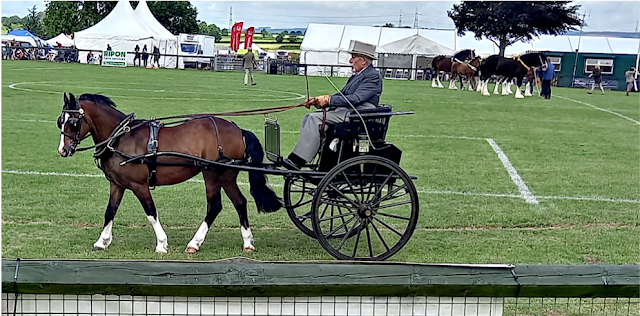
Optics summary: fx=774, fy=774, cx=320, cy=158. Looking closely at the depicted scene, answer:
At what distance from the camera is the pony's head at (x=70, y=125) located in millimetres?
6555

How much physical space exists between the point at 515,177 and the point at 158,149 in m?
7.04

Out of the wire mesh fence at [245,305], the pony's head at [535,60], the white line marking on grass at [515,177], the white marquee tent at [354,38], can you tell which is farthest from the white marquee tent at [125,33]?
the wire mesh fence at [245,305]

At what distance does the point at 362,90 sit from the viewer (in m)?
6.81

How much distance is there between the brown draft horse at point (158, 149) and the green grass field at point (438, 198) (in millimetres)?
428

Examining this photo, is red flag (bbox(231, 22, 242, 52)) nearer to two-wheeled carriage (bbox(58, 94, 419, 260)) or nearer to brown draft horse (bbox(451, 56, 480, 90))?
brown draft horse (bbox(451, 56, 480, 90))

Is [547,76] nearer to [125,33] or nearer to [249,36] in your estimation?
[249,36]

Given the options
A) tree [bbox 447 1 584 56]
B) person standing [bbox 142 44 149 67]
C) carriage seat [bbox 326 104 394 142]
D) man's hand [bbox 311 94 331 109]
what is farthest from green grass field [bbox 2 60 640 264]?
person standing [bbox 142 44 149 67]

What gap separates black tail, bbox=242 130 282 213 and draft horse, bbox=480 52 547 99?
87.7ft

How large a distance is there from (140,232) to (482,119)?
15.3 m

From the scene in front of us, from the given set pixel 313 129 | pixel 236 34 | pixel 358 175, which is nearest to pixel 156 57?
pixel 236 34

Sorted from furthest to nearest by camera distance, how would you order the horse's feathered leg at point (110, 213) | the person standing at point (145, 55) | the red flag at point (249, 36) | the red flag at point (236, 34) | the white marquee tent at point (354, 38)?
1. the white marquee tent at point (354, 38)
2. the person standing at point (145, 55)
3. the red flag at point (236, 34)
4. the red flag at point (249, 36)
5. the horse's feathered leg at point (110, 213)

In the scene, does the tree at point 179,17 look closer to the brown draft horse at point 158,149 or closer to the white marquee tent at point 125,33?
the white marquee tent at point 125,33

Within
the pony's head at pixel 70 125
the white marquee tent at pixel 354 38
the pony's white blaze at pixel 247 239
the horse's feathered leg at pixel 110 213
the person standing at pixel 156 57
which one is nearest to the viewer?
the pony's head at pixel 70 125

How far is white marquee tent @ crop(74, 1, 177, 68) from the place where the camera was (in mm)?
44594
